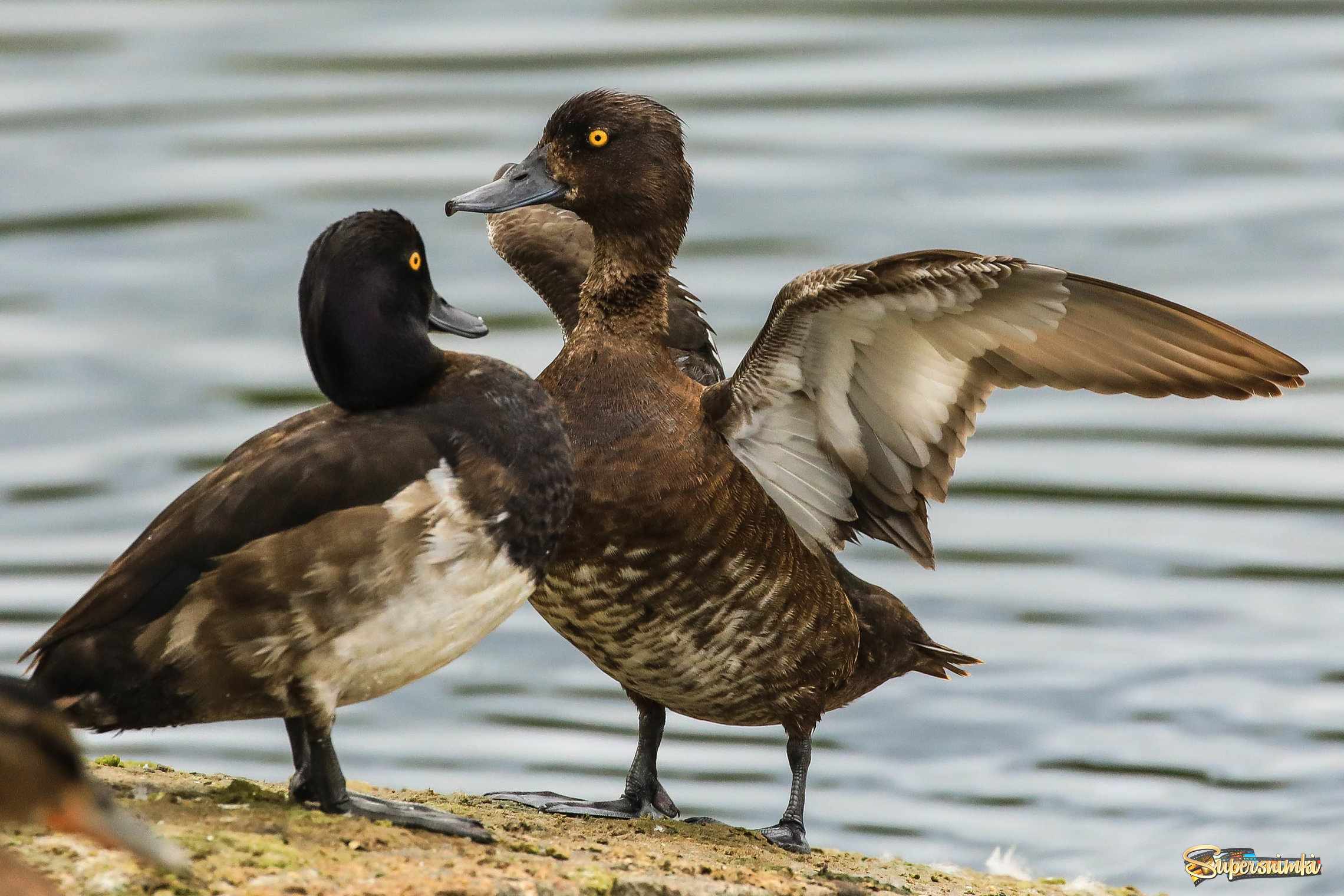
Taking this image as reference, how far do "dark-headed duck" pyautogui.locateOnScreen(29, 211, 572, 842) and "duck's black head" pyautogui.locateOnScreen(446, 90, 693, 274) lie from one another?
3.69ft

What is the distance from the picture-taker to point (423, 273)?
16.0ft

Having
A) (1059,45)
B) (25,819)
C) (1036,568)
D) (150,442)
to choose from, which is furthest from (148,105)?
(25,819)

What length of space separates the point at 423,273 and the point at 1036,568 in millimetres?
5247

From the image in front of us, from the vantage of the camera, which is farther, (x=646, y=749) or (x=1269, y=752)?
(x=1269, y=752)

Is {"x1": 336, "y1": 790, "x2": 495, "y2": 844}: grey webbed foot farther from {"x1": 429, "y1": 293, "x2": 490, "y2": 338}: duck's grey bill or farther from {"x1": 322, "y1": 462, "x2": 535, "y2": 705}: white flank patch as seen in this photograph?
{"x1": 429, "y1": 293, "x2": 490, "y2": 338}: duck's grey bill

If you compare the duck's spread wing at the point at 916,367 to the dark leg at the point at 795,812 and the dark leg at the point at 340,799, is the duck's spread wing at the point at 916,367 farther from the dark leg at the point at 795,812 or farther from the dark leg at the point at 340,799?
the dark leg at the point at 340,799

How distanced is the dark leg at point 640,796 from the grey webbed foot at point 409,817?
1.02m

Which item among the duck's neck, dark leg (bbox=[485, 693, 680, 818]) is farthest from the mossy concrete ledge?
the duck's neck

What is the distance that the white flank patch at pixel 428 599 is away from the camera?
4.41m

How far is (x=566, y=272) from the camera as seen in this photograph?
22.6 ft

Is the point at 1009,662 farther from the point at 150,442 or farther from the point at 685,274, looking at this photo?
the point at 150,442

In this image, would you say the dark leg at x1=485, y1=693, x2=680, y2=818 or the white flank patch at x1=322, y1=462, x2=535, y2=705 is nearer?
the white flank patch at x1=322, y1=462, x2=535, y2=705

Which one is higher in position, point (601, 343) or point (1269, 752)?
point (601, 343)

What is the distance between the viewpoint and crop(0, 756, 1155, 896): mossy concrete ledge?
407cm
